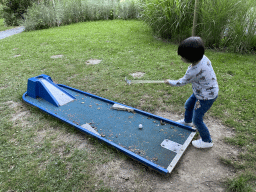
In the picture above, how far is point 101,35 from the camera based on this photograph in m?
8.41

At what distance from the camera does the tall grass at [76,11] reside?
10.7 m

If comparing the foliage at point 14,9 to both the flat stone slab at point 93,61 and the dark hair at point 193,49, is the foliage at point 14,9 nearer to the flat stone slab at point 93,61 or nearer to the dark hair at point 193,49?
the flat stone slab at point 93,61

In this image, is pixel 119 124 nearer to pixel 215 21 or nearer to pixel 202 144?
pixel 202 144

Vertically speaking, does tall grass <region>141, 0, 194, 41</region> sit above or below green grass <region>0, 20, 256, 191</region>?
above

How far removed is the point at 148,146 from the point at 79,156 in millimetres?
837

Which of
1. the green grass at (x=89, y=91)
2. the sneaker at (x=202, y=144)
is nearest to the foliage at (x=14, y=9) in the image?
the green grass at (x=89, y=91)

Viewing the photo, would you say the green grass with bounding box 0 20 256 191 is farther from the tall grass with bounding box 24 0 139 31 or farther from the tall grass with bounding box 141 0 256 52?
the tall grass with bounding box 24 0 139 31

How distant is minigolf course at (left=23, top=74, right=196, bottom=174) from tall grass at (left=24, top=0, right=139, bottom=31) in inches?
353

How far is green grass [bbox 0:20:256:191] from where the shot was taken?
2.00 metres

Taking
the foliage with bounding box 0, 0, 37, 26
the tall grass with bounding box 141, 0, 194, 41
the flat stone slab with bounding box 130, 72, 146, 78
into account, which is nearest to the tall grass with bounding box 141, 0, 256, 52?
the tall grass with bounding box 141, 0, 194, 41

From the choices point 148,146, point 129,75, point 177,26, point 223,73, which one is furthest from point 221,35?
point 148,146

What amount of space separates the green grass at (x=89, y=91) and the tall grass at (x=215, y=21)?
52cm

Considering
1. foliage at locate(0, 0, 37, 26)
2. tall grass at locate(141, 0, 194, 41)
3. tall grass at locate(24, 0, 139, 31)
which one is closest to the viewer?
tall grass at locate(141, 0, 194, 41)

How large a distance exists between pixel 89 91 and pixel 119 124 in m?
1.38
